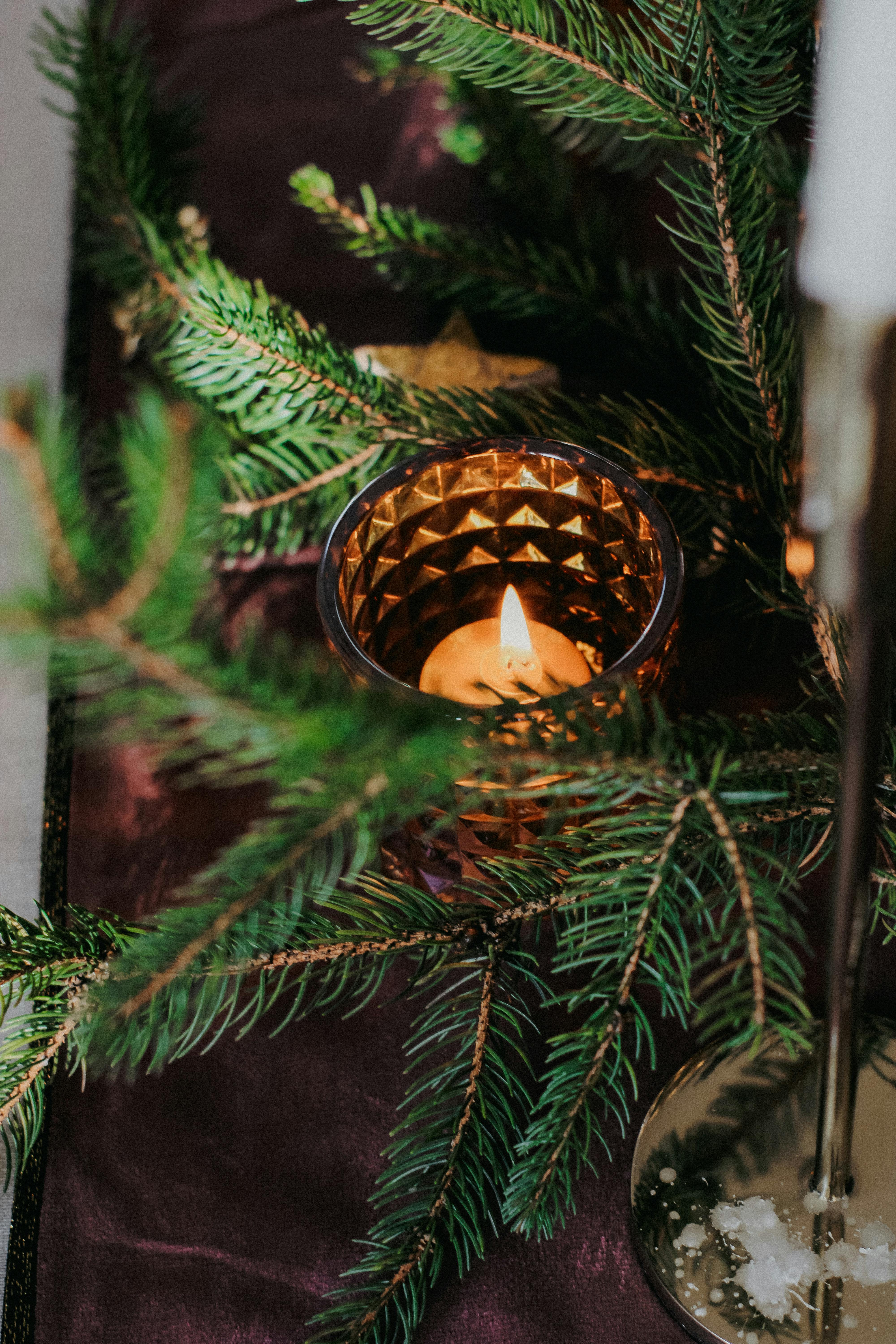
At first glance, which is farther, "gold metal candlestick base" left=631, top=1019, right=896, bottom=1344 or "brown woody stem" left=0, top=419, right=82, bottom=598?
"gold metal candlestick base" left=631, top=1019, right=896, bottom=1344

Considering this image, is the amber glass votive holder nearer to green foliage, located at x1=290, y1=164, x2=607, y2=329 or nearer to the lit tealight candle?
the lit tealight candle

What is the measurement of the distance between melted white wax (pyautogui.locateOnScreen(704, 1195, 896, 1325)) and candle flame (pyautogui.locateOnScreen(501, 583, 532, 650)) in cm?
14

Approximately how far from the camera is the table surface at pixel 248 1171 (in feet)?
0.85

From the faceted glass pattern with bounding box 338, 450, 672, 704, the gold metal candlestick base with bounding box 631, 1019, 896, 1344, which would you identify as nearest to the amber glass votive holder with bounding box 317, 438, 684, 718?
the faceted glass pattern with bounding box 338, 450, 672, 704

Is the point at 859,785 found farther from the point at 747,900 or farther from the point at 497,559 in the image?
the point at 497,559

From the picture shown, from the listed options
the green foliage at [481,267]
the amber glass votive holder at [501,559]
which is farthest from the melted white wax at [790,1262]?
the green foliage at [481,267]

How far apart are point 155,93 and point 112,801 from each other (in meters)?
0.30

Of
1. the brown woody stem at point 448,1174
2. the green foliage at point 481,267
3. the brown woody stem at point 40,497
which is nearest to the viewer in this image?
the brown woody stem at point 40,497

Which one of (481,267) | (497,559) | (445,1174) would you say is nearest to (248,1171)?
(445,1174)

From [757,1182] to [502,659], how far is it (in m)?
0.14

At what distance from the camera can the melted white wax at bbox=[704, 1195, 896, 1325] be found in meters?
0.25

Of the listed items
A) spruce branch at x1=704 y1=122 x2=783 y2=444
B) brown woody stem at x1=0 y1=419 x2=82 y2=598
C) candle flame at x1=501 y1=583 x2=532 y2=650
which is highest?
spruce branch at x1=704 y1=122 x2=783 y2=444

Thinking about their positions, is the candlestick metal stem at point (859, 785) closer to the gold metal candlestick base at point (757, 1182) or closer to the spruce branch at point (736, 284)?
the gold metal candlestick base at point (757, 1182)

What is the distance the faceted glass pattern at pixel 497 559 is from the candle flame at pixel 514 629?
0.08ft
